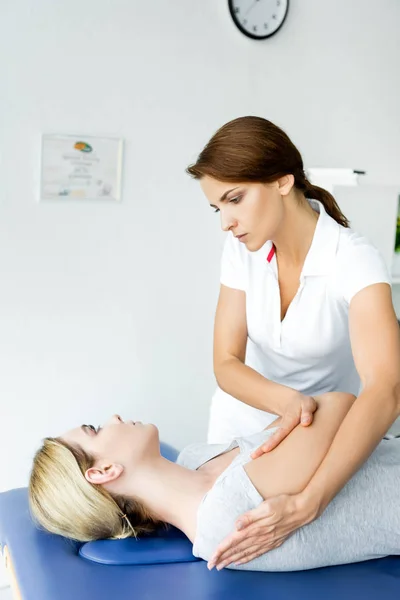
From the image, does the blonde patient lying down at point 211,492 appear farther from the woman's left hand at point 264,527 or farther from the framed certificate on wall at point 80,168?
the framed certificate on wall at point 80,168

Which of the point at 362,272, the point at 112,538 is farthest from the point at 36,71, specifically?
the point at 112,538

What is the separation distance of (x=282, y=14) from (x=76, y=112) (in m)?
0.90

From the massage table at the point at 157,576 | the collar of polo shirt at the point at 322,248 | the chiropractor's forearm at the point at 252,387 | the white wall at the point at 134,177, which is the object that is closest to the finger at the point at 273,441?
the chiropractor's forearm at the point at 252,387

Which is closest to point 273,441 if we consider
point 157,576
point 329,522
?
point 329,522

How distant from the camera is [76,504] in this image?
4.78 feet

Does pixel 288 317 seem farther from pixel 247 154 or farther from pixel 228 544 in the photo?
pixel 228 544

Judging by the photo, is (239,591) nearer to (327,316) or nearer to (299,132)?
(327,316)

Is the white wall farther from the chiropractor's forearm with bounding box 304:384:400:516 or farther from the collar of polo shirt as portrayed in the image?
the chiropractor's forearm with bounding box 304:384:400:516

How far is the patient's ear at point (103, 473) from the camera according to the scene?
1.46 m

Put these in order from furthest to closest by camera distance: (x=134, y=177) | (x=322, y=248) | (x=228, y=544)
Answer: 1. (x=134, y=177)
2. (x=322, y=248)
3. (x=228, y=544)

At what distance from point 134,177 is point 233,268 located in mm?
941

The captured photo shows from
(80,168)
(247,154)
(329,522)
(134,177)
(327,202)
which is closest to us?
(329,522)

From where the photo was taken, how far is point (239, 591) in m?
1.32

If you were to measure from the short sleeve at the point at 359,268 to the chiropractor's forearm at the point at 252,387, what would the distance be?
248 mm
